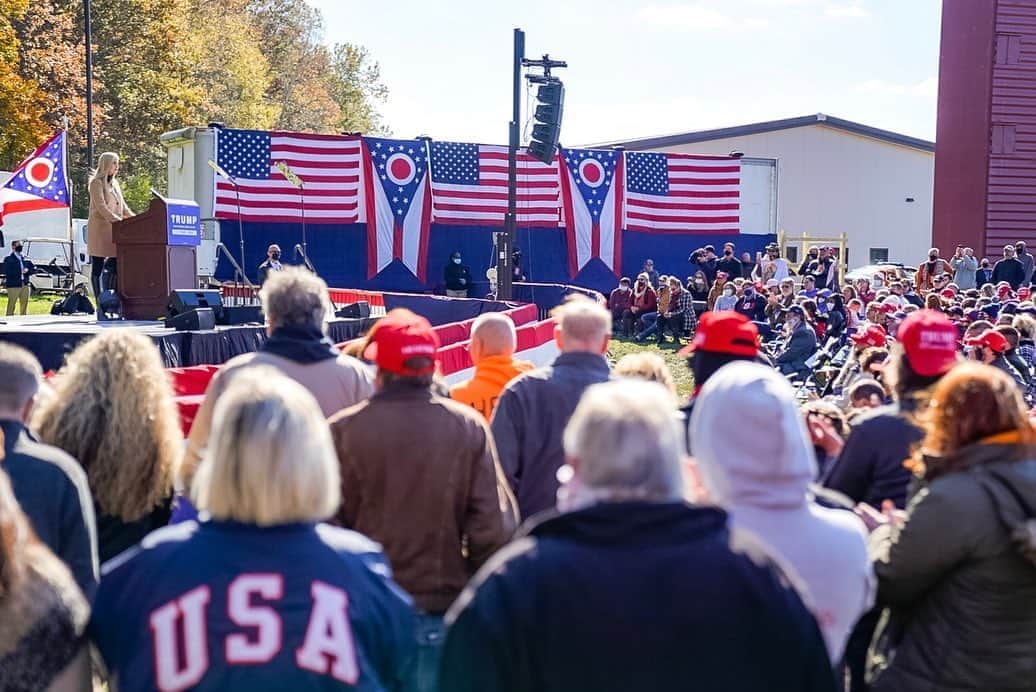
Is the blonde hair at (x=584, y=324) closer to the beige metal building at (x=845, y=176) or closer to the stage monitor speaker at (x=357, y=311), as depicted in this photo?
the stage monitor speaker at (x=357, y=311)

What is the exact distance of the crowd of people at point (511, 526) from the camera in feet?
7.06

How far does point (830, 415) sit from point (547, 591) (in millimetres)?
3575

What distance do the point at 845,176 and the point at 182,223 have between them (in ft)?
132

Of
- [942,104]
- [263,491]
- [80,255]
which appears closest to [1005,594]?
[263,491]

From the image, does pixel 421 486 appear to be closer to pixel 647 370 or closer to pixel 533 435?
pixel 533 435

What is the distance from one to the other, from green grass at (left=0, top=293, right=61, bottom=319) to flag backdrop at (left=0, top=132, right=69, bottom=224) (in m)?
8.21

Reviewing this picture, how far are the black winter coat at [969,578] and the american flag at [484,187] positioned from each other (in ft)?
91.0

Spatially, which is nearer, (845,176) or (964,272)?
(964,272)

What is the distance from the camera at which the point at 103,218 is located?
13.2 m

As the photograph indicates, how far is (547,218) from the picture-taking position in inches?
1238

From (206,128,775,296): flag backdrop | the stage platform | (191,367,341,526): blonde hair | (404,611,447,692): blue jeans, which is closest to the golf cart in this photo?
(206,128,775,296): flag backdrop

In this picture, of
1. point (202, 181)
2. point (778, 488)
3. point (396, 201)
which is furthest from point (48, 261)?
point (778, 488)

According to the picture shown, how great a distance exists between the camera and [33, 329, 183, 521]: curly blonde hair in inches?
148

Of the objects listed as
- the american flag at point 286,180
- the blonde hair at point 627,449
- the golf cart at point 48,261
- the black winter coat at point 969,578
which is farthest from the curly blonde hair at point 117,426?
the golf cart at point 48,261
